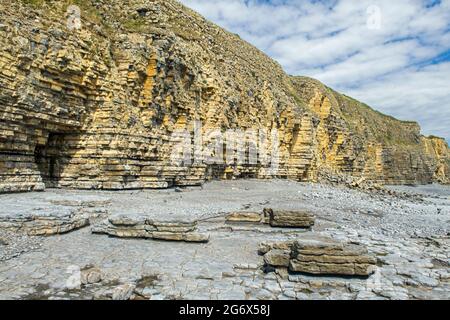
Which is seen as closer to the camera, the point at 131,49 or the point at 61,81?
the point at 61,81

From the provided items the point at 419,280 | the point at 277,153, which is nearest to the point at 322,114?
the point at 277,153

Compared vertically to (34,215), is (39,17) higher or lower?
higher

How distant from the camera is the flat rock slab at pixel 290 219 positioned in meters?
12.0

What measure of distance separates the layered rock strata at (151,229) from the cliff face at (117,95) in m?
8.22

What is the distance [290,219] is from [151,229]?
5.14 metres

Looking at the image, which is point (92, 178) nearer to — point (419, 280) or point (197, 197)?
point (197, 197)

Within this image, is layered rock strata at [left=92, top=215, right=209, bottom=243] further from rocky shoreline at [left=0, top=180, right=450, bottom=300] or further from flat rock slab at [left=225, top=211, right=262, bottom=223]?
flat rock slab at [left=225, top=211, right=262, bottom=223]

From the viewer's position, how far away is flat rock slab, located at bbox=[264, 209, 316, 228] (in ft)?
39.4

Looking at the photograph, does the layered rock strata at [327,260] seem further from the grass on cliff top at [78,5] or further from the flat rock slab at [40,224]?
the grass on cliff top at [78,5]

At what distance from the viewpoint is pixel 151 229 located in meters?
9.76

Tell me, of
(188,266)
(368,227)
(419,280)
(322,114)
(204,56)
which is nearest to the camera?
(419,280)

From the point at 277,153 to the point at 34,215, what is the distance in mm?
31192

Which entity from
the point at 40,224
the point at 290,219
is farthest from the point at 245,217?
the point at 40,224

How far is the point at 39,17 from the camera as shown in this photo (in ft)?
57.3
